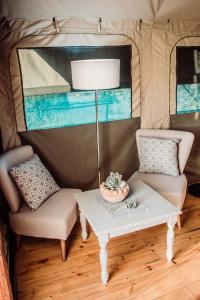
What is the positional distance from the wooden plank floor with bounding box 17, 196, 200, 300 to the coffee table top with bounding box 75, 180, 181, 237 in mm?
435

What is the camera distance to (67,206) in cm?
259

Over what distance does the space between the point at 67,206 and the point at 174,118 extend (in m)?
1.81

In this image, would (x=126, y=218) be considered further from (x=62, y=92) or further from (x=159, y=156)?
(x=62, y=92)

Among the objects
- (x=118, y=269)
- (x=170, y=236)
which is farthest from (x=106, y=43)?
(x=118, y=269)

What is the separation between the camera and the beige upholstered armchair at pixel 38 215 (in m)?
2.43

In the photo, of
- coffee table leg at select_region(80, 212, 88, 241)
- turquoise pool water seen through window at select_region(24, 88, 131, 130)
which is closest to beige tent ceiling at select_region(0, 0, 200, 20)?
turquoise pool water seen through window at select_region(24, 88, 131, 130)

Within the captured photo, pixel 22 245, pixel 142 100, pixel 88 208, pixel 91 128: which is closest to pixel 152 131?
pixel 142 100

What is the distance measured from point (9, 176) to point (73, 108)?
1065mm

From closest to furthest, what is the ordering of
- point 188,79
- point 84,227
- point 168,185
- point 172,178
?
point 84,227, point 168,185, point 172,178, point 188,79

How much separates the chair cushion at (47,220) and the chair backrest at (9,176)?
11cm

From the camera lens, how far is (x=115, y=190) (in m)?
2.39

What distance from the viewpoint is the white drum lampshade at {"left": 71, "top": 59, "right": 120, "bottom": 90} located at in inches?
97.7

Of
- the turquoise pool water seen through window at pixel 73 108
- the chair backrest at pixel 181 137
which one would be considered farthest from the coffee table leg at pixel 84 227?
the chair backrest at pixel 181 137

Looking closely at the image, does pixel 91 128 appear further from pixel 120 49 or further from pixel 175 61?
pixel 175 61
